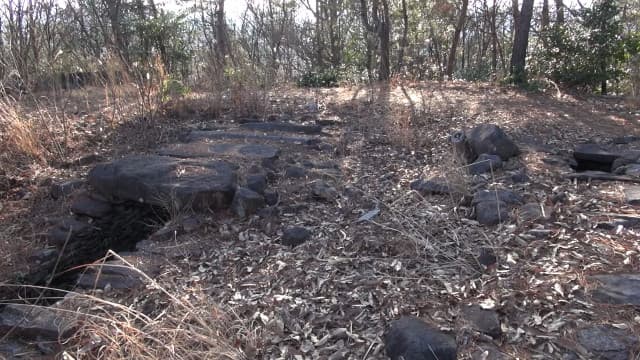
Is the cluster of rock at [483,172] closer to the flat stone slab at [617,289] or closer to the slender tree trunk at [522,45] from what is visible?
the flat stone slab at [617,289]

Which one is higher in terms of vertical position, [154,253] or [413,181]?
[413,181]

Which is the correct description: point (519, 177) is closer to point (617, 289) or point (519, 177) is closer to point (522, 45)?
point (617, 289)

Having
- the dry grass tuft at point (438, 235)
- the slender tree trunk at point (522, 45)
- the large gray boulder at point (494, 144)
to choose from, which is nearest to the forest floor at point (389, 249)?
the dry grass tuft at point (438, 235)

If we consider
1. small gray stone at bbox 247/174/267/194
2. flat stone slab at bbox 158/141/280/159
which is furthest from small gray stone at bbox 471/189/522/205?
flat stone slab at bbox 158/141/280/159

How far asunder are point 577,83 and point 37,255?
5.82 m

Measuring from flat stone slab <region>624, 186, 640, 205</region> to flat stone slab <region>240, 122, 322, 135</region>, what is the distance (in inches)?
100

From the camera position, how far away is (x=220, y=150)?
3.80m

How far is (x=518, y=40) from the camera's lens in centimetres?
634

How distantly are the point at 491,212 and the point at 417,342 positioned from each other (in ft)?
3.70

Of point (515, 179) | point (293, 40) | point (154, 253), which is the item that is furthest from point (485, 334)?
point (293, 40)

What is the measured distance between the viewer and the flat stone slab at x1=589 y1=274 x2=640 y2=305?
6.20 ft

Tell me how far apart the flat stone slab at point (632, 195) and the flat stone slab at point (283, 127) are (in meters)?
2.55

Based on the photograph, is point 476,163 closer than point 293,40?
Yes

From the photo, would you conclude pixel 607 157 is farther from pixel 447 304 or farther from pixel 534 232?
pixel 447 304
